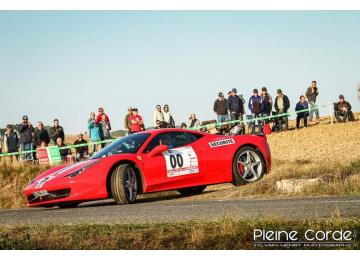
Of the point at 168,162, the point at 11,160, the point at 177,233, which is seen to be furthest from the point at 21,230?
the point at 11,160

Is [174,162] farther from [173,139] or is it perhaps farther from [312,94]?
[312,94]

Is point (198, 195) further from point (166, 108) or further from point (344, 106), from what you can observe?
A: point (344, 106)

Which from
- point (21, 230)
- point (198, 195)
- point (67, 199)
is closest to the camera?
point (21, 230)

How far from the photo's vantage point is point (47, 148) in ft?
75.9

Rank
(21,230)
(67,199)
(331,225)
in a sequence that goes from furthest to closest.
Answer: (67,199)
(21,230)
(331,225)

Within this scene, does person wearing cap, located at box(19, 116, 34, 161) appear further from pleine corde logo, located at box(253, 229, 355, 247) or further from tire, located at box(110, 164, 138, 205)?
pleine corde logo, located at box(253, 229, 355, 247)

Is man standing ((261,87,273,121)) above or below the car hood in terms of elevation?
above

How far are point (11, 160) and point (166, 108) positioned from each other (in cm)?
529

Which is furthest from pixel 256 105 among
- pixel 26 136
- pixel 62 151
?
pixel 26 136

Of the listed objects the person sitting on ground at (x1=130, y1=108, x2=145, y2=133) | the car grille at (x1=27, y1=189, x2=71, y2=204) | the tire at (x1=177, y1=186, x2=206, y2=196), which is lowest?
the tire at (x1=177, y1=186, x2=206, y2=196)

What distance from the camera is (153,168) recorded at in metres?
14.6

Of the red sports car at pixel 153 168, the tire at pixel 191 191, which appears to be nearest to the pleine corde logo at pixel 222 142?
the red sports car at pixel 153 168

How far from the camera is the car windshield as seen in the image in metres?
14.7

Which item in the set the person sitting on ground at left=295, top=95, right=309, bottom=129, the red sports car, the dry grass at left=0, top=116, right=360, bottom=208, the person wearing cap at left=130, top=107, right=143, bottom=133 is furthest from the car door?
the person sitting on ground at left=295, top=95, right=309, bottom=129
